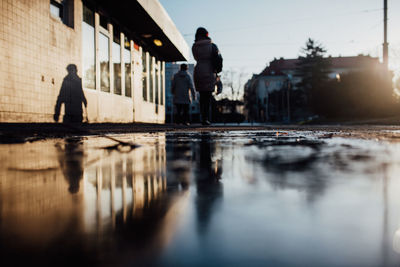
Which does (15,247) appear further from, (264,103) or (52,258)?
(264,103)

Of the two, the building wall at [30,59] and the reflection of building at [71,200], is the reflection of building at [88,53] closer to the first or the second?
the building wall at [30,59]

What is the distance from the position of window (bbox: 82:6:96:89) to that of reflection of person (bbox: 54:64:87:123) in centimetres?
55

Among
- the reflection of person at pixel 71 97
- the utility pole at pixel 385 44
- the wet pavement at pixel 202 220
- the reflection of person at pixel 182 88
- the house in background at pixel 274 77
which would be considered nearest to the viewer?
the wet pavement at pixel 202 220

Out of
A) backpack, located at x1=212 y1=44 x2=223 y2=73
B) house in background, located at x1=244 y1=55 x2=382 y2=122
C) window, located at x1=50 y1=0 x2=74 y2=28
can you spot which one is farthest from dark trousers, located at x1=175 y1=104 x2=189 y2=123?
house in background, located at x1=244 y1=55 x2=382 y2=122

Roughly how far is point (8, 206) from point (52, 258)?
0.34 meters

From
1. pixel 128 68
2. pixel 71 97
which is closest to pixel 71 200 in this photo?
pixel 71 97

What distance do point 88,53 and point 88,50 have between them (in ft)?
0.30

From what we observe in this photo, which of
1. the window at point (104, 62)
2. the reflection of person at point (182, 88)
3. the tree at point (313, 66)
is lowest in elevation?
the reflection of person at point (182, 88)

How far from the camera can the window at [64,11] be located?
8.85 m

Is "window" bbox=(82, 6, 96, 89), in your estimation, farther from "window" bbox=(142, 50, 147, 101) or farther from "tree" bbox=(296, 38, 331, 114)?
"tree" bbox=(296, 38, 331, 114)

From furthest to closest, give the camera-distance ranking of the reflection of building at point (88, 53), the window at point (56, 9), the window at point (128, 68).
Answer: the window at point (128, 68)
the window at point (56, 9)
the reflection of building at point (88, 53)

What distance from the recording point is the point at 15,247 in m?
0.47

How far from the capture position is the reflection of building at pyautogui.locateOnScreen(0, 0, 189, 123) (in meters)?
6.87

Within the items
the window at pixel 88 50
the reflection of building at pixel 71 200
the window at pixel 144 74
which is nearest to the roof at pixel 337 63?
the window at pixel 144 74
